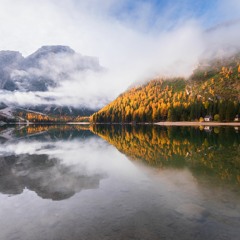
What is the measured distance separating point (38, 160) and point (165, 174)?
19694 millimetres

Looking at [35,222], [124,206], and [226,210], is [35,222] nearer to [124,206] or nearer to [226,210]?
[124,206]

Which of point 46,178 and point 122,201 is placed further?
point 46,178

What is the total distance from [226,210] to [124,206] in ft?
21.3

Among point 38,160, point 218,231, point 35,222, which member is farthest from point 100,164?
point 218,231

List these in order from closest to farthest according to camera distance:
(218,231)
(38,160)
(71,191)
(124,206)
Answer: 1. (218,231)
2. (124,206)
3. (71,191)
4. (38,160)

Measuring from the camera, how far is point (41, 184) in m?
23.6

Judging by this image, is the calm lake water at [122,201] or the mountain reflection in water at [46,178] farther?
the mountain reflection in water at [46,178]

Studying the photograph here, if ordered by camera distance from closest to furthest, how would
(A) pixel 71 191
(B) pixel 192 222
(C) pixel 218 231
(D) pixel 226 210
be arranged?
(C) pixel 218 231 → (B) pixel 192 222 → (D) pixel 226 210 → (A) pixel 71 191

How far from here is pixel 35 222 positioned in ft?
A: 49.0

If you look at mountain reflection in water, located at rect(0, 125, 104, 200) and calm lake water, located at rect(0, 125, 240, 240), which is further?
mountain reflection in water, located at rect(0, 125, 104, 200)

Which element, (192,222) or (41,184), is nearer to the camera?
(192,222)

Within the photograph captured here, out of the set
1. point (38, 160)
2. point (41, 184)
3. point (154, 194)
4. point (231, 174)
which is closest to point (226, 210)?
point (154, 194)

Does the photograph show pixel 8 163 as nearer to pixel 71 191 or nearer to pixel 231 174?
pixel 71 191

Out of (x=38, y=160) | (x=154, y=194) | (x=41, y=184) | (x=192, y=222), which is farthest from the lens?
(x=38, y=160)
